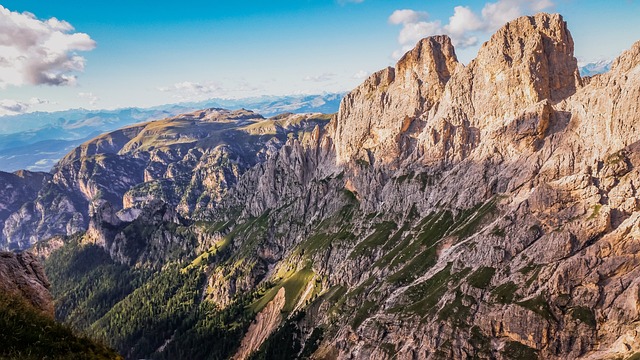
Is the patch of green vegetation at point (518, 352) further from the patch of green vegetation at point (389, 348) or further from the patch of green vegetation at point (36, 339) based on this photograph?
the patch of green vegetation at point (36, 339)

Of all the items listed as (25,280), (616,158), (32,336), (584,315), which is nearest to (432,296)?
(584,315)

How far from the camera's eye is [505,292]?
166m

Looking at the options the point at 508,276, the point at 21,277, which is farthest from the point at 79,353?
the point at 508,276

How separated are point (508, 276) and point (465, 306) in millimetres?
22364

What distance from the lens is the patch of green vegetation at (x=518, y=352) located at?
482ft

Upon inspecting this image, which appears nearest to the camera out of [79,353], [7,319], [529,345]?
[7,319]

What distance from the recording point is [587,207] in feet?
565

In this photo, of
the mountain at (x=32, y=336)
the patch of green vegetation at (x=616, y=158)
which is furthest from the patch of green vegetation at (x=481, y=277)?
the mountain at (x=32, y=336)

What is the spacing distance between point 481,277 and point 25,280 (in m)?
172

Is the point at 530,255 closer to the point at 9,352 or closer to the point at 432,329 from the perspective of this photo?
the point at 432,329

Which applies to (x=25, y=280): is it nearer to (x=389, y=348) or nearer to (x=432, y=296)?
(x=389, y=348)

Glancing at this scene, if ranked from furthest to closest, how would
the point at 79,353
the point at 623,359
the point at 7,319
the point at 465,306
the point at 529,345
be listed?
the point at 465,306 → the point at 529,345 → the point at 623,359 → the point at 79,353 → the point at 7,319

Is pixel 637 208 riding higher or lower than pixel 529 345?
higher

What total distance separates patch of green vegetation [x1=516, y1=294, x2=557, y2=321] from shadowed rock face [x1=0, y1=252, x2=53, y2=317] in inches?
6151
